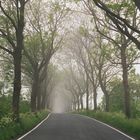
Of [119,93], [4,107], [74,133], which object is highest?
[119,93]

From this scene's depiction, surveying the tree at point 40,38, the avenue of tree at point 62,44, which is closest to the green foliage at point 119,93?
the avenue of tree at point 62,44

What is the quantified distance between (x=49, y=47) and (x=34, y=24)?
3369mm

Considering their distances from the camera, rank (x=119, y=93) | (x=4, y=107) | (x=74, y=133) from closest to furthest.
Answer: (x=74, y=133)
(x=4, y=107)
(x=119, y=93)

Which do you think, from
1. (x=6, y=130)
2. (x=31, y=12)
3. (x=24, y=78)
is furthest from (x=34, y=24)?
(x=24, y=78)

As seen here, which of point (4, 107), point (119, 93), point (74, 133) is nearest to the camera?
point (74, 133)

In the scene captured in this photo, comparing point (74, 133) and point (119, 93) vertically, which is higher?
point (119, 93)

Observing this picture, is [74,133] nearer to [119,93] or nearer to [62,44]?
[62,44]

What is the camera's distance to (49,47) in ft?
149

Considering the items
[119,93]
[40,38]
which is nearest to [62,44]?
[40,38]

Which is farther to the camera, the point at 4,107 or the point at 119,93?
the point at 119,93

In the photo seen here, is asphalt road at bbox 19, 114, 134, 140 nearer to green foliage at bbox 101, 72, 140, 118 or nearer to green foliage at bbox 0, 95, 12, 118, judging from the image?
green foliage at bbox 0, 95, 12, 118

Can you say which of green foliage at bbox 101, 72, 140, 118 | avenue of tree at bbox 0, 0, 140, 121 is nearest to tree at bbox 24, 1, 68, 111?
avenue of tree at bbox 0, 0, 140, 121

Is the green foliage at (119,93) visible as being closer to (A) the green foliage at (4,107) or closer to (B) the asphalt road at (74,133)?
(A) the green foliage at (4,107)

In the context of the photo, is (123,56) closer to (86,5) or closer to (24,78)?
(86,5)
